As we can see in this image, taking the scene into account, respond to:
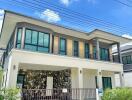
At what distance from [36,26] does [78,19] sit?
4.79 m

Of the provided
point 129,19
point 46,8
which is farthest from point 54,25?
point 129,19

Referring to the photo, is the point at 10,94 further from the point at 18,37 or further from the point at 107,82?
the point at 107,82

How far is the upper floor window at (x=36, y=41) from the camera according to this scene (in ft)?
47.9

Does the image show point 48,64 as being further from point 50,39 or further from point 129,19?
point 129,19

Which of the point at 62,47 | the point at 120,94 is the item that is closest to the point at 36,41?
the point at 62,47

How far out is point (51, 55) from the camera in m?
14.1

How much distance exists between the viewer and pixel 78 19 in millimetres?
12484

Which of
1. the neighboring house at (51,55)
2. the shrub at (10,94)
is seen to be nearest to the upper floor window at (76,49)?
the neighboring house at (51,55)

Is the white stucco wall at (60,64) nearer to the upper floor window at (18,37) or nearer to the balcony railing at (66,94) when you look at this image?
the balcony railing at (66,94)

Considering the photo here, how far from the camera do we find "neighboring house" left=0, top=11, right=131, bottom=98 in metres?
13.3

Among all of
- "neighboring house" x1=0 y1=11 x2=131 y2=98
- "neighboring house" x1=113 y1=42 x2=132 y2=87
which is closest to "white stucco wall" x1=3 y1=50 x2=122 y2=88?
"neighboring house" x1=0 y1=11 x2=131 y2=98

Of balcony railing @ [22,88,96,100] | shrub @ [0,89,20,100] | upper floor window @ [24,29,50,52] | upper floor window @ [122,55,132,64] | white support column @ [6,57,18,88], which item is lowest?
balcony railing @ [22,88,96,100]

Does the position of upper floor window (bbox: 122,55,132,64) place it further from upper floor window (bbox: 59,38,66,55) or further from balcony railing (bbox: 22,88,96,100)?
upper floor window (bbox: 59,38,66,55)

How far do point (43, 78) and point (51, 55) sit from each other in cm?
456
